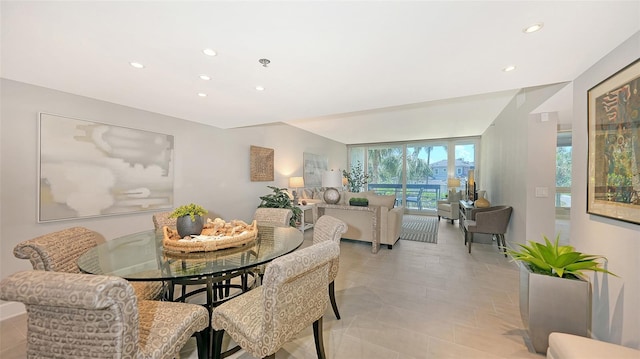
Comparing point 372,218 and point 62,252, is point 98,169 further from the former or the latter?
point 372,218

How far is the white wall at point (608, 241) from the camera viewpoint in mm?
1462

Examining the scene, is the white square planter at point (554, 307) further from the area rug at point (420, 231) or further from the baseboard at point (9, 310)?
the baseboard at point (9, 310)

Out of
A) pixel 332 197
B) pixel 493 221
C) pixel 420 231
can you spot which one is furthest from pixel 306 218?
pixel 493 221

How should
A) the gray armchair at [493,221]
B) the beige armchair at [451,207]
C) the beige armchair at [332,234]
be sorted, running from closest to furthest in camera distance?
the beige armchair at [332,234], the gray armchair at [493,221], the beige armchair at [451,207]

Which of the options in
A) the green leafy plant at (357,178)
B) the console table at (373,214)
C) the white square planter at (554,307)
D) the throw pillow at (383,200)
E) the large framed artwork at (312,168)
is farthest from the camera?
the green leafy plant at (357,178)

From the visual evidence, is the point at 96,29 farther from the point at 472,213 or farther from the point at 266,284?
the point at 472,213

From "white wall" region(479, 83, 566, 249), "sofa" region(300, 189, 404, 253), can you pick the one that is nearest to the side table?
"sofa" region(300, 189, 404, 253)

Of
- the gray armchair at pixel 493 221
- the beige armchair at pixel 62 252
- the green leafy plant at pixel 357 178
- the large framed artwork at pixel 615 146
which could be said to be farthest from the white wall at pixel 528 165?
the green leafy plant at pixel 357 178

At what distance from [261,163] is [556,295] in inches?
185

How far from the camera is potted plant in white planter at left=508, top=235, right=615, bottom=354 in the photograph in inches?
63.9

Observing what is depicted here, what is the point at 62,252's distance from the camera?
1584 millimetres

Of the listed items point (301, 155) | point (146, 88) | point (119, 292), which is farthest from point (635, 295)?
point (301, 155)

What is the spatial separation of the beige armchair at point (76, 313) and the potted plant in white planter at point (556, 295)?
242 centimetres

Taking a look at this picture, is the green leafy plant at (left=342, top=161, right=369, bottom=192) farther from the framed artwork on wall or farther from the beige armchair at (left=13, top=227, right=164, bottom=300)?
the beige armchair at (left=13, top=227, right=164, bottom=300)
